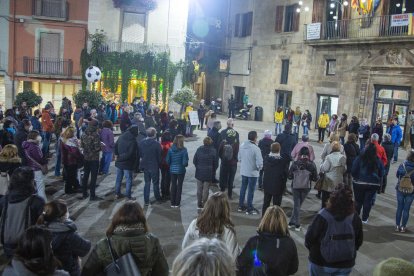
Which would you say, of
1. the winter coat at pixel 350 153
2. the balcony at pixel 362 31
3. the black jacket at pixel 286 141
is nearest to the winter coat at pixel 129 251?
the winter coat at pixel 350 153

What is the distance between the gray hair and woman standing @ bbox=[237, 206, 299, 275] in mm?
1642

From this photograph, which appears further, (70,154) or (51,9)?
(51,9)

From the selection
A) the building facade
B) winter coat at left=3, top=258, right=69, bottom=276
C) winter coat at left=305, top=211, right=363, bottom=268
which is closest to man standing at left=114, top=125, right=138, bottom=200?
winter coat at left=305, top=211, right=363, bottom=268

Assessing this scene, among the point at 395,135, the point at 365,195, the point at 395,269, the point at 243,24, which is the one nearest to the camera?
the point at 395,269

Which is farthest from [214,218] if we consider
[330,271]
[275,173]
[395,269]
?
[275,173]

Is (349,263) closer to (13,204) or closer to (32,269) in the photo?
(32,269)

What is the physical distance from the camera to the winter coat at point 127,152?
32.4 feet

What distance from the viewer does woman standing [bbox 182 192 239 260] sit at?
4.58 m

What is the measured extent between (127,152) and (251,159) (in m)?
2.70

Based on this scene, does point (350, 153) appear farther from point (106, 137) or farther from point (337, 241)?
point (106, 137)

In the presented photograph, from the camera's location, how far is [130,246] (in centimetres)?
379

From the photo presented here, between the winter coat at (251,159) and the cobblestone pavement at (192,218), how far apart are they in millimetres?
938

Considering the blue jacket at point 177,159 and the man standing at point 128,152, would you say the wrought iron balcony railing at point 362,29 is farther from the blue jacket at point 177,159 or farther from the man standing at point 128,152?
the man standing at point 128,152

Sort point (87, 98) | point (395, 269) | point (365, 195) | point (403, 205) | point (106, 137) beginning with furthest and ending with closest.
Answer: point (87, 98)
point (106, 137)
point (365, 195)
point (403, 205)
point (395, 269)
